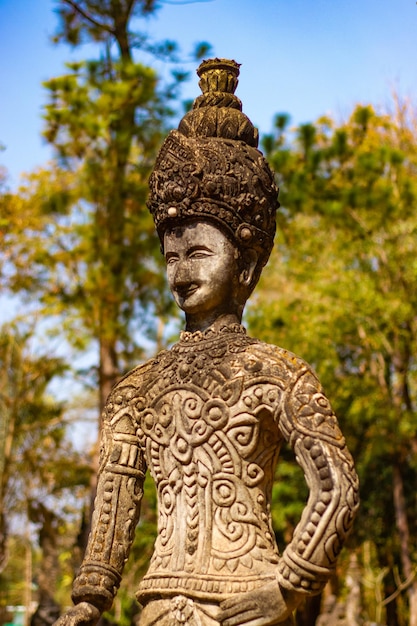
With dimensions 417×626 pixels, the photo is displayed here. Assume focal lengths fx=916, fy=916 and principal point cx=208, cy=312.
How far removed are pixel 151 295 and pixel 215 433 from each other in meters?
12.4

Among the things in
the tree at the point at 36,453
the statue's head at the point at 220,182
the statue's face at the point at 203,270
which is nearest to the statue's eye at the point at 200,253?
the statue's face at the point at 203,270

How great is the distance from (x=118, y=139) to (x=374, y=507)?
1213cm

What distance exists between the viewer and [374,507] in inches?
903

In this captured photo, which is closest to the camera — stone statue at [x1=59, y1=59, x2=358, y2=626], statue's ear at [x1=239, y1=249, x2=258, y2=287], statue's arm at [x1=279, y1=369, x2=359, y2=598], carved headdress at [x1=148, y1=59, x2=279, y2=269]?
statue's arm at [x1=279, y1=369, x2=359, y2=598]

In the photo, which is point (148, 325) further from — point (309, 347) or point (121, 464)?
point (121, 464)

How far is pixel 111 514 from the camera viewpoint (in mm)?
4656

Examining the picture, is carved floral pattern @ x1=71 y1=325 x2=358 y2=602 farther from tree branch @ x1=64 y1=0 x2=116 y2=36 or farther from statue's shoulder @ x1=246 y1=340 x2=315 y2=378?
Result: tree branch @ x1=64 y1=0 x2=116 y2=36

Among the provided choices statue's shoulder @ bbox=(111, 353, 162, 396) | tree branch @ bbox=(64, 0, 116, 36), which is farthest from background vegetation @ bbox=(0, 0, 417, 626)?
statue's shoulder @ bbox=(111, 353, 162, 396)

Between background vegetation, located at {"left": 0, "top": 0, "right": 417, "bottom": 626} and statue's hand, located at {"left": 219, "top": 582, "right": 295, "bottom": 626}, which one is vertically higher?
background vegetation, located at {"left": 0, "top": 0, "right": 417, "bottom": 626}

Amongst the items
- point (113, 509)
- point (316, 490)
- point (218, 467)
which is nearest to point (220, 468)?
point (218, 467)

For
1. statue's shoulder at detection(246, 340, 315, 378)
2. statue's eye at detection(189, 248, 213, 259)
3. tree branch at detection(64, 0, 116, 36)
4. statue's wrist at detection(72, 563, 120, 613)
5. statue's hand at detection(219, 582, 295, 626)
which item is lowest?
statue's hand at detection(219, 582, 295, 626)

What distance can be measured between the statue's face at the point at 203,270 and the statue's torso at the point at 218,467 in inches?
9.2

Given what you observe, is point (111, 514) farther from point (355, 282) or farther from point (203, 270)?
point (355, 282)

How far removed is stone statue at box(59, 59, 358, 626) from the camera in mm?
4047
